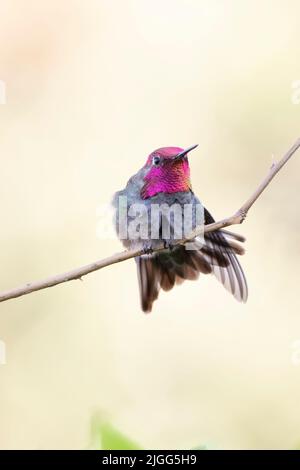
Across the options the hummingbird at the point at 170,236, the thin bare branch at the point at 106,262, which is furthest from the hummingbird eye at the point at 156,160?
the thin bare branch at the point at 106,262

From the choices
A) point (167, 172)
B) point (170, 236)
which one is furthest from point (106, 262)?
point (167, 172)

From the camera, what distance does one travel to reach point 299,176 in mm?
4531

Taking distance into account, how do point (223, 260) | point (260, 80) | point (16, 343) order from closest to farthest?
point (223, 260), point (16, 343), point (260, 80)

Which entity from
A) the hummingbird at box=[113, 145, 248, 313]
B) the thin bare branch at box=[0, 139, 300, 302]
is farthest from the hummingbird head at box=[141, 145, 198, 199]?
the thin bare branch at box=[0, 139, 300, 302]

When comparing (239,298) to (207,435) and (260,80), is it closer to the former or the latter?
(207,435)

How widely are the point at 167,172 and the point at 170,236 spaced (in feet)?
0.91

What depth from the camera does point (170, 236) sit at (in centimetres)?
257

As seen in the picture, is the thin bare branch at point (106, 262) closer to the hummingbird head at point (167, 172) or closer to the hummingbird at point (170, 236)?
the hummingbird at point (170, 236)

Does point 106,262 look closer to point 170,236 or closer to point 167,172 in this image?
point 170,236

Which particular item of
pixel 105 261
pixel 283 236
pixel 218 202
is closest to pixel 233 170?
pixel 218 202

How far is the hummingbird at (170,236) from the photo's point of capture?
2.59m

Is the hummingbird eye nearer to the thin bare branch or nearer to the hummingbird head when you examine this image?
the hummingbird head

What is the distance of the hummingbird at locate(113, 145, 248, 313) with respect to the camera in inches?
102

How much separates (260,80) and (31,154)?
172 centimetres
